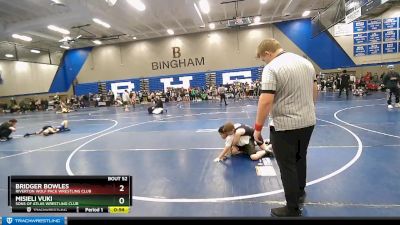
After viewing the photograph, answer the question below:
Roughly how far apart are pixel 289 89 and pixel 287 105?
0.17 m

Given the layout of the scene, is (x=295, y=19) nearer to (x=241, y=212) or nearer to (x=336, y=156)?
(x=336, y=156)

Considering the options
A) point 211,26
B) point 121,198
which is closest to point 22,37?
point 211,26

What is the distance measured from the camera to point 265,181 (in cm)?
447

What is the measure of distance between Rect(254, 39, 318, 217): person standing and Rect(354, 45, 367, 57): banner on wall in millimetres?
24852

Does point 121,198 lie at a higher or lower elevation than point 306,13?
lower

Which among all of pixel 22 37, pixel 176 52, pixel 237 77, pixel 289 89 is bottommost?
pixel 289 89

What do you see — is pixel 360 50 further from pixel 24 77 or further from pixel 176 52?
pixel 24 77

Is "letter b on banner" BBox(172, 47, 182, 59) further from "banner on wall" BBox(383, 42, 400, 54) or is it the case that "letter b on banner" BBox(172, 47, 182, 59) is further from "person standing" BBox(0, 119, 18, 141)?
"person standing" BBox(0, 119, 18, 141)

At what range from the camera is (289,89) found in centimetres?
290

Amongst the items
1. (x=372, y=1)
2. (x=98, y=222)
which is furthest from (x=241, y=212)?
(x=372, y=1)

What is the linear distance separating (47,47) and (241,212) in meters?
31.7

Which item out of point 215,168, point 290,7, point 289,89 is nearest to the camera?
point 289,89

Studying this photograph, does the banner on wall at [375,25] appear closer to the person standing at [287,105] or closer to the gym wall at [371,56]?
the gym wall at [371,56]

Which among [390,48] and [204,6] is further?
[390,48]
